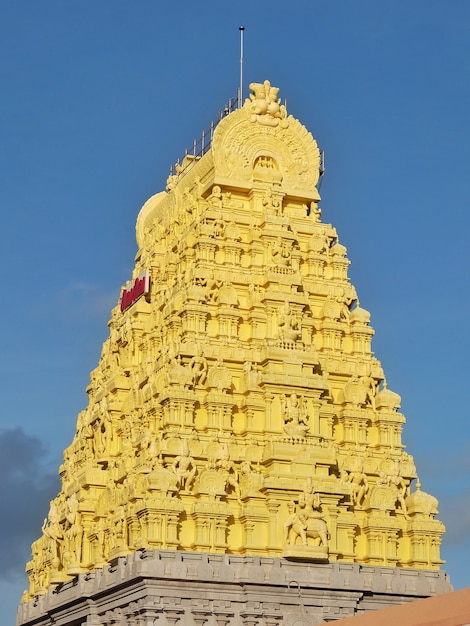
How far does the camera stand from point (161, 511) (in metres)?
50.4

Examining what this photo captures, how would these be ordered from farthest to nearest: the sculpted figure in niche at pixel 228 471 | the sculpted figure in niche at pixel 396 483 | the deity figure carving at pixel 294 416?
the sculpted figure in niche at pixel 396 483
the deity figure carving at pixel 294 416
the sculpted figure in niche at pixel 228 471

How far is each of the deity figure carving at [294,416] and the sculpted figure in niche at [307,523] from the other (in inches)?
97.2

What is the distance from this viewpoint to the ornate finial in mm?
59938

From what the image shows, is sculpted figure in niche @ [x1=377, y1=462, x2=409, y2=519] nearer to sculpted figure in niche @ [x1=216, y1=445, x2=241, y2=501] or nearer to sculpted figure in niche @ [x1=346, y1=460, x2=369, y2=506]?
sculpted figure in niche @ [x1=346, y1=460, x2=369, y2=506]

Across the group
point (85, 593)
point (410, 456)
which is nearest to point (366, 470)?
point (410, 456)

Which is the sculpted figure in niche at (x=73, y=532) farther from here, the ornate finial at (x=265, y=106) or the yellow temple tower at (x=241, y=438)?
the ornate finial at (x=265, y=106)

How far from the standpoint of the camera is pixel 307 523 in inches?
2031

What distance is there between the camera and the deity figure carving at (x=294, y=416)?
176ft

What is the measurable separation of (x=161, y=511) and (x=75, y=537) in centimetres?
819

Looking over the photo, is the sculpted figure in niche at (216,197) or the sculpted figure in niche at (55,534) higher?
the sculpted figure in niche at (216,197)

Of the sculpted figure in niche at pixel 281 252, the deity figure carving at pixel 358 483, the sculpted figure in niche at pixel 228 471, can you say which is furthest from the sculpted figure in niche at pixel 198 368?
the deity figure carving at pixel 358 483

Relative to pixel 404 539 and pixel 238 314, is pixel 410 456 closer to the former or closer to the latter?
pixel 404 539

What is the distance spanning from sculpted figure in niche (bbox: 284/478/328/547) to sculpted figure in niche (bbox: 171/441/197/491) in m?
4.20

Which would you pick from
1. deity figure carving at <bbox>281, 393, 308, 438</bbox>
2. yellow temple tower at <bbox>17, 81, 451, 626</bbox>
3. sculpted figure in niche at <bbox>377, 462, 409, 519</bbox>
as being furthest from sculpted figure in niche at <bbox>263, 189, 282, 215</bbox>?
sculpted figure in niche at <bbox>377, 462, 409, 519</bbox>
